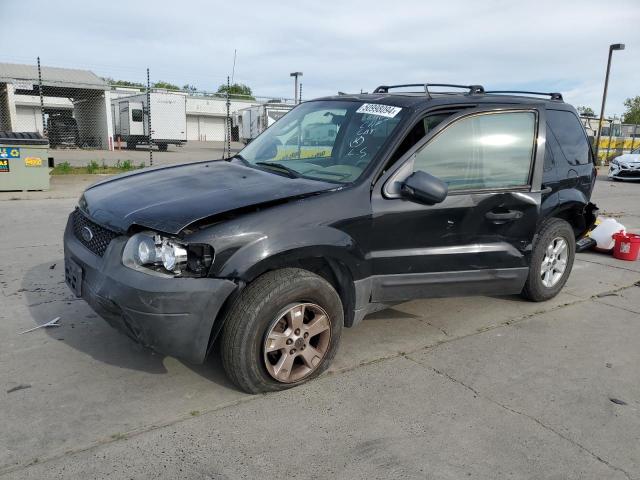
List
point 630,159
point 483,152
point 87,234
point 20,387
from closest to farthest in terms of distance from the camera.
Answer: point 20,387
point 87,234
point 483,152
point 630,159

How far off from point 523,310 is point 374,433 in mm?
2642

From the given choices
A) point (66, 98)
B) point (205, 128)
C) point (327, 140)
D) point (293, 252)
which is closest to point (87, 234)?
point (293, 252)

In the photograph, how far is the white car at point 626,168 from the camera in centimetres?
1817

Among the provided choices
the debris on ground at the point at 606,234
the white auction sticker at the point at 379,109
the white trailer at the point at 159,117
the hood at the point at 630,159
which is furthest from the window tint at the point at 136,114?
the white auction sticker at the point at 379,109

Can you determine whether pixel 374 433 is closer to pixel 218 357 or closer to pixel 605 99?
pixel 218 357

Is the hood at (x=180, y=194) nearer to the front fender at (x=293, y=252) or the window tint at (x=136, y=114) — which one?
the front fender at (x=293, y=252)

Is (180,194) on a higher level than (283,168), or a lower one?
lower

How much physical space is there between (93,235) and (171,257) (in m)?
0.82

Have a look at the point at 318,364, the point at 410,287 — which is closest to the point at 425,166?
the point at 410,287

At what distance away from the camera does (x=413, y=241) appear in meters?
3.62

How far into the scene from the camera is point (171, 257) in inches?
111

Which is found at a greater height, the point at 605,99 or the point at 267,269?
the point at 605,99

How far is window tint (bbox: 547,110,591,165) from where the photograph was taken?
4.84m

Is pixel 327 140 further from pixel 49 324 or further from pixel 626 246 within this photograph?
pixel 626 246
